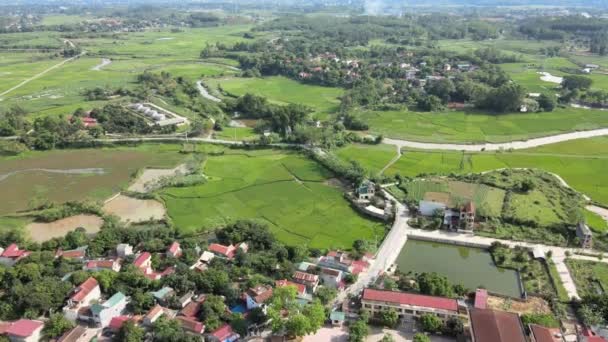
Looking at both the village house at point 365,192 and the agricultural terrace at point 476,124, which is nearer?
the village house at point 365,192

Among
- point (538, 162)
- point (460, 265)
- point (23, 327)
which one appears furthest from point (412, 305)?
point (538, 162)

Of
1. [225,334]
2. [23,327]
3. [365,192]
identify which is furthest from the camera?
[365,192]

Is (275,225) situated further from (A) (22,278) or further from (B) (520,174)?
(B) (520,174)

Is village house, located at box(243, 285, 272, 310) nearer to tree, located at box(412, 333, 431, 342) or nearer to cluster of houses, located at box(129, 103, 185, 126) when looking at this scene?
tree, located at box(412, 333, 431, 342)

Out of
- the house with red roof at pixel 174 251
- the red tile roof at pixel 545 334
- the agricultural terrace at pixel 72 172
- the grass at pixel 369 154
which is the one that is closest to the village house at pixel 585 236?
Result: the red tile roof at pixel 545 334

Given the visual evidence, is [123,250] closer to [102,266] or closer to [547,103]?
[102,266]

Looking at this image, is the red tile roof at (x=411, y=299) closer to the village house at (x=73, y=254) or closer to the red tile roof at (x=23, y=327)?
the red tile roof at (x=23, y=327)

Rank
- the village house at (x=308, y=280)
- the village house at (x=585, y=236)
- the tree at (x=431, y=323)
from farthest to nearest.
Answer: the village house at (x=585, y=236), the village house at (x=308, y=280), the tree at (x=431, y=323)
